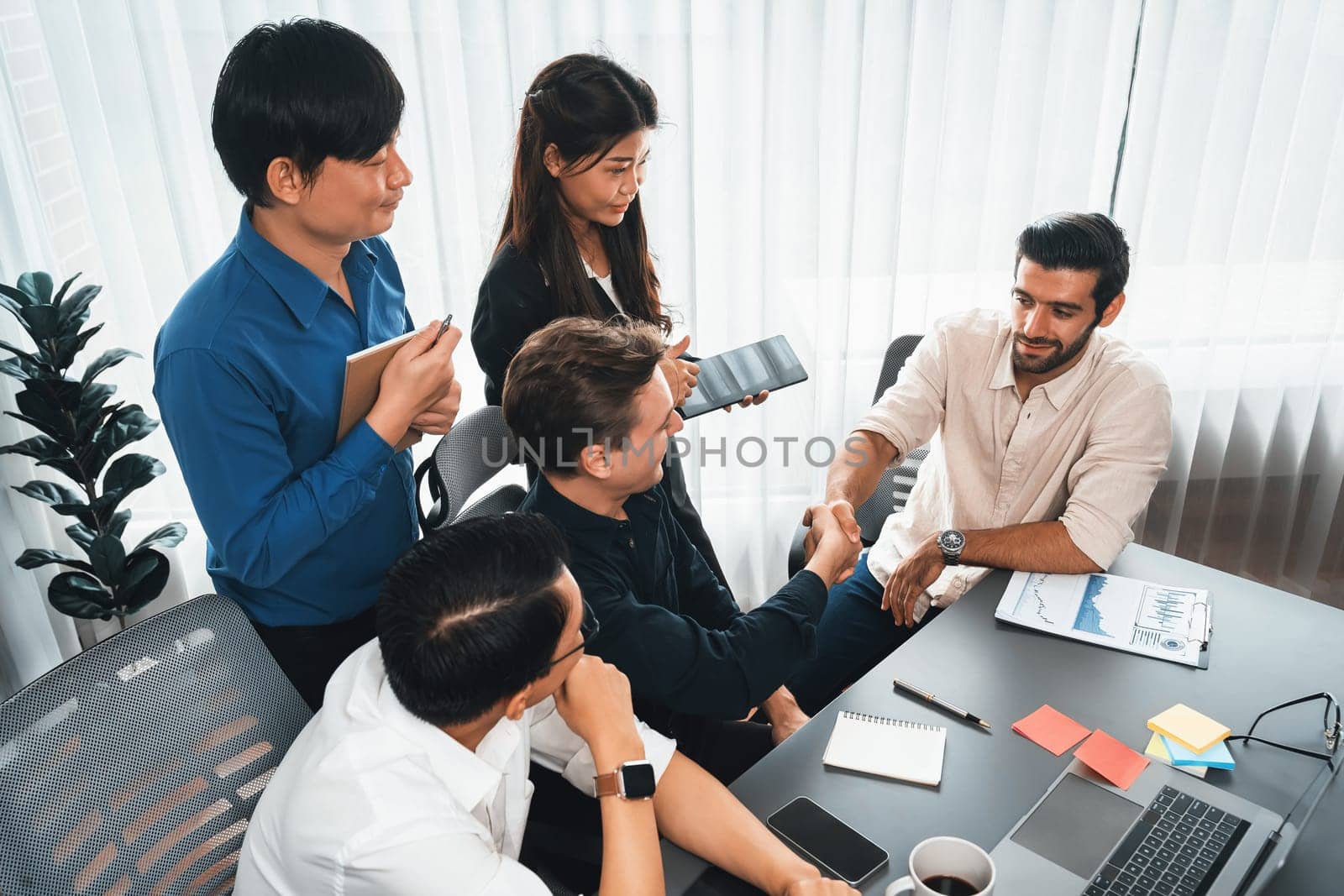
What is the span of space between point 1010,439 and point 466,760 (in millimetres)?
1357

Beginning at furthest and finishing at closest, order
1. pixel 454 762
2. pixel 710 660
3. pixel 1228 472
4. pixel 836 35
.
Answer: pixel 1228 472 < pixel 836 35 < pixel 710 660 < pixel 454 762

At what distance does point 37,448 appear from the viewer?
221 centimetres

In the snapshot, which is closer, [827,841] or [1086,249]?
[827,841]

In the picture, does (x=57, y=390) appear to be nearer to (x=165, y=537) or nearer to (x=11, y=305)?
(x=11, y=305)

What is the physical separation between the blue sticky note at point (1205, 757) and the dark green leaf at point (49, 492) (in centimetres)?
246

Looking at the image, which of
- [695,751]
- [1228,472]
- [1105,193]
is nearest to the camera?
[695,751]

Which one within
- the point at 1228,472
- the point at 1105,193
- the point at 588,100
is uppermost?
the point at 588,100

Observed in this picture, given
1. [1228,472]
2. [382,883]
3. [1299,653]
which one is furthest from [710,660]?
[1228,472]

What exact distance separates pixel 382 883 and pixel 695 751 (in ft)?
2.50

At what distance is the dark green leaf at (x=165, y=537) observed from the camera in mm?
2412

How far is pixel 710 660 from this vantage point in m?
1.33

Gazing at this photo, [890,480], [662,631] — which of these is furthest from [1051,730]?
[890,480]

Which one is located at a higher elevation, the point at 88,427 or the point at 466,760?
the point at 466,760

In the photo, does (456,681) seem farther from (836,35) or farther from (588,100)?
(836,35)
